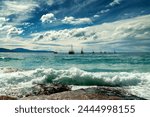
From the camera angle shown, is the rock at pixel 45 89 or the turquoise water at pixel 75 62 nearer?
the rock at pixel 45 89

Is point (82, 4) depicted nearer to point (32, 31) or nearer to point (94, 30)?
point (94, 30)

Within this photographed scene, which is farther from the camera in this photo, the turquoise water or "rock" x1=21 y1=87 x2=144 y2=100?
the turquoise water

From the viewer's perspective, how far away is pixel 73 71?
11.1 m

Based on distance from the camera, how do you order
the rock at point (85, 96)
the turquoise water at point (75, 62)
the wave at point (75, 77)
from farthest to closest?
the turquoise water at point (75, 62) → the wave at point (75, 77) → the rock at point (85, 96)

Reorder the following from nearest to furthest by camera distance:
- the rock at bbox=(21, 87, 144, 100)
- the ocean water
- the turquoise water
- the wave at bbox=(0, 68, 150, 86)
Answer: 1. the rock at bbox=(21, 87, 144, 100)
2. the ocean water
3. the wave at bbox=(0, 68, 150, 86)
4. the turquoise water

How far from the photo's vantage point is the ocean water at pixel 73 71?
9398 millimetres

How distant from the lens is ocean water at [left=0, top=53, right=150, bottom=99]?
9.40 meters

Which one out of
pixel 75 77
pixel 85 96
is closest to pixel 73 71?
pixel 75 77

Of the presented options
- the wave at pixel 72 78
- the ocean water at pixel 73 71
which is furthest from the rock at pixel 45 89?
the wave at pixel 72 78

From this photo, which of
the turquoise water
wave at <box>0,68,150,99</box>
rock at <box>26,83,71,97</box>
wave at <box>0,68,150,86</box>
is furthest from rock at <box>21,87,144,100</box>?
the turquoise water

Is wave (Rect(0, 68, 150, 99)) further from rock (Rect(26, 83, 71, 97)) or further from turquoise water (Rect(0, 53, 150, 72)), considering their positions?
rock (Rect(26, 83, 71, 97))

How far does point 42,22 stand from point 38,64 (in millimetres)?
1588

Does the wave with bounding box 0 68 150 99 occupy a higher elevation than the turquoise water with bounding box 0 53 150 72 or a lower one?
lower

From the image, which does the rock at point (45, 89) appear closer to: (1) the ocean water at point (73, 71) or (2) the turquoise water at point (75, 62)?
(1) the ocean water at point (73, 71)
